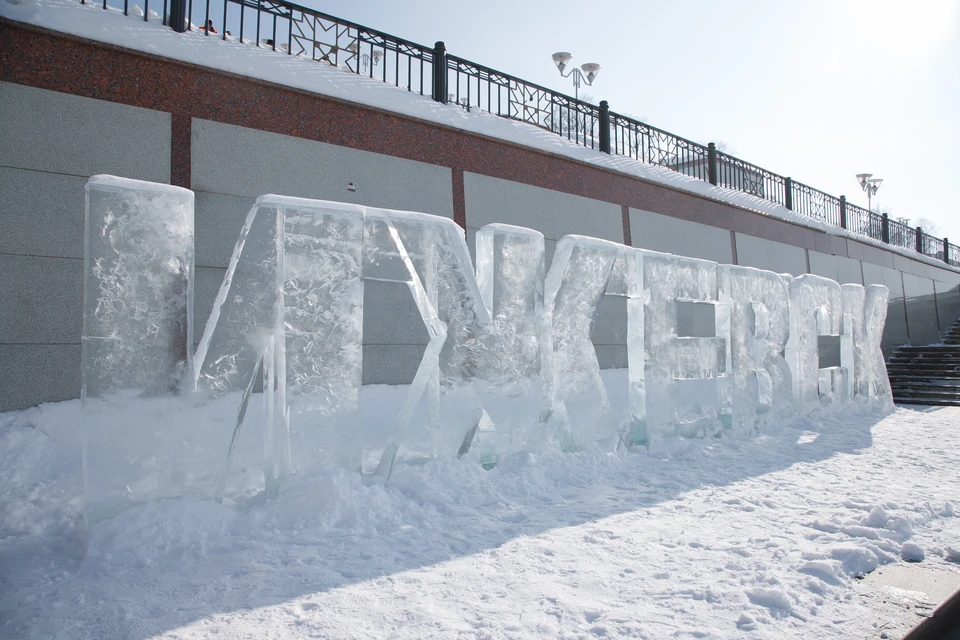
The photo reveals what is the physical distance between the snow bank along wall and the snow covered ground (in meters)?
1.21

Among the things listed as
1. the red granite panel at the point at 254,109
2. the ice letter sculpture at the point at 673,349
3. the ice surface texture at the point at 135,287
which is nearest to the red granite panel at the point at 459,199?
the red granite panel at the point at 254,109

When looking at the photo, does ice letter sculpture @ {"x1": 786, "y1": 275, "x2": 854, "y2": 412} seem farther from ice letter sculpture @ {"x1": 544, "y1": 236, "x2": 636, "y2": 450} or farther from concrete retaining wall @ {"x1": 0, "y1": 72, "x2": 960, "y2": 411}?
ice letter sculpture @ {"x1": 544, "y1": 236, "x2": 636, "y2": 450}

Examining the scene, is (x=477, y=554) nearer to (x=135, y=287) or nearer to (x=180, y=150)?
(x=135, y=287)

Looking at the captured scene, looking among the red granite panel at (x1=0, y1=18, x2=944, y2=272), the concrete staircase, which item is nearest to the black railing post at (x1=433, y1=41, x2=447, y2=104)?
the red granite panel at (x1=0, y1=18, x2=944, y2=272)

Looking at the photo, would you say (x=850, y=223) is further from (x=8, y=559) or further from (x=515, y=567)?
(x=8, y=559)

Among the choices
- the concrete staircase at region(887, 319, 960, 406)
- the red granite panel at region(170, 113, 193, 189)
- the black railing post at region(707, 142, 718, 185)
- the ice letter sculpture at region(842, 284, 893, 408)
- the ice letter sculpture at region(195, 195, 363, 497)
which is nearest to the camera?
the ice letter sculpture at region(195, 195, 363, 497)

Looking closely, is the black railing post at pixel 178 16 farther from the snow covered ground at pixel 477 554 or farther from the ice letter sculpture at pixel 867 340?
the ice letter sculpture at pixel 867 340

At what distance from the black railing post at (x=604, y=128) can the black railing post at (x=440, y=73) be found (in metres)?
3.58

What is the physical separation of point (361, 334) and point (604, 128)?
27.9 ft

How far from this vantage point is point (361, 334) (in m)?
4.43

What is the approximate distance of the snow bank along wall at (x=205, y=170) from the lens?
5.56m

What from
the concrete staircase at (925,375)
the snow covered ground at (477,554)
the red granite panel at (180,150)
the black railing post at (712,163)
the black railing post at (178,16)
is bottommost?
the snow covered ground at (477,554)

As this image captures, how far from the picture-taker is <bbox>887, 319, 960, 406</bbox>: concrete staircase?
12.2 metres

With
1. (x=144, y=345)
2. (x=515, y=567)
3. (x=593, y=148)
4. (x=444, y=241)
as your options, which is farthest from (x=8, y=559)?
(x=593, y=148)
